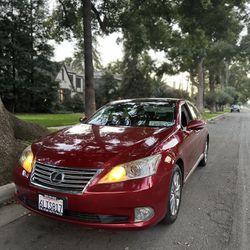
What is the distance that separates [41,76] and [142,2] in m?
20.6

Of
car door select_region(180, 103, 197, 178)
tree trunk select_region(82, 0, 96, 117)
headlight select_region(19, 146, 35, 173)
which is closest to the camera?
headlight select_region(19, 146, 35, 173)

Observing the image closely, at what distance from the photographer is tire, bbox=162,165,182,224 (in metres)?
3.84

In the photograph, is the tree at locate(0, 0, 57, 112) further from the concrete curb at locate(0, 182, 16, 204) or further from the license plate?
the license plate

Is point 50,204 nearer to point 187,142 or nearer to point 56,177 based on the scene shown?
point 56,177

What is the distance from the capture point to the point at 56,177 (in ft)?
11.2

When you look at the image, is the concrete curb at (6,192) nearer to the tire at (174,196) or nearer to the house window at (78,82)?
the tire at (174,196)

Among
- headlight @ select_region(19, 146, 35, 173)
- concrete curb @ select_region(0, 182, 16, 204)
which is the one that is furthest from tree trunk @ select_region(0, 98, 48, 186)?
headlight @ select_region(19, 146, 35, 173)

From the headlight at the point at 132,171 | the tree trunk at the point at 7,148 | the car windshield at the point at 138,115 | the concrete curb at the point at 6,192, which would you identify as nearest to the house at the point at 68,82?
the tree trunk at the point at 7,148

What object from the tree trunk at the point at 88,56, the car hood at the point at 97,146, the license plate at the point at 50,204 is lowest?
the license plate at the point at 50,204

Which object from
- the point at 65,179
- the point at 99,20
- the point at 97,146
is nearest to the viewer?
the point at 65,179

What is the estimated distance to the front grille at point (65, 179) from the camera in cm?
329

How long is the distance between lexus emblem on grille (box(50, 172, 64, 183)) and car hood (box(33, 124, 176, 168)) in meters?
0.11

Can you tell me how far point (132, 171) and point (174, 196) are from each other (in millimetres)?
969

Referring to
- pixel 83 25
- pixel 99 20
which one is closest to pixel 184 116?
pixel 83 25
